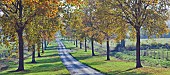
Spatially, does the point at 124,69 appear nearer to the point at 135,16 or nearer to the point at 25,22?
the point at 135,16

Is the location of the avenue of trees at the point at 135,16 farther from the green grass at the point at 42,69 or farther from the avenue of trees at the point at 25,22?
the green grass at the point at 42,69

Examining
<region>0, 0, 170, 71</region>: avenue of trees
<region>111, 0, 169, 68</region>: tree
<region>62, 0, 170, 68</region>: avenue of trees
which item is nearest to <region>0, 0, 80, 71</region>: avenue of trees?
<region>0, 0, 170, 71</region>: avenue of trees

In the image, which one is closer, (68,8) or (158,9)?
(158,9)

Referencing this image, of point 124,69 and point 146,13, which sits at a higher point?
point 146,13

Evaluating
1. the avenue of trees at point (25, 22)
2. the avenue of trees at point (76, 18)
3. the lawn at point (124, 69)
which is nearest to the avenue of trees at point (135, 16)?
the avenue of trees at point (76, 18)

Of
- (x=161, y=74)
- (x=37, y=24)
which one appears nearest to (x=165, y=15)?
(x=161, y=74)

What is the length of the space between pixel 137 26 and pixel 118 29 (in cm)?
269

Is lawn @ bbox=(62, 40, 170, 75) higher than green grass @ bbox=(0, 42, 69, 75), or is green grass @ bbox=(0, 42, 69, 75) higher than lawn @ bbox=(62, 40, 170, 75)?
lawn @ bbox=(62, 40, 170, 75)

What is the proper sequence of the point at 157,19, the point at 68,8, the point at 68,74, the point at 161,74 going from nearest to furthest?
the point at 161,74, the point at 68,74, the point at 157,19, the point at 68,8

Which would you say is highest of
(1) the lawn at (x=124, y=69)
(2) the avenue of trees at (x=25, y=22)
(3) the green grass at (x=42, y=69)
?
(2) the avenue of trees at (x=25, y=22)

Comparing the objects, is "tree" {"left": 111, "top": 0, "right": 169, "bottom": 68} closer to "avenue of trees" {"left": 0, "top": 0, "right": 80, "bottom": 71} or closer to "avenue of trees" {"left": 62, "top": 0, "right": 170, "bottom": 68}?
"avenue of trees" {"left": 62, "top": 0, "right": 170, "bottom": 68}

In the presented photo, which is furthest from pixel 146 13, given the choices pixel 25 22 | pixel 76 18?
pixel 25 22

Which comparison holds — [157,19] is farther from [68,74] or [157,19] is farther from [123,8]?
[68,74]

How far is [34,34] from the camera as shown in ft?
127
